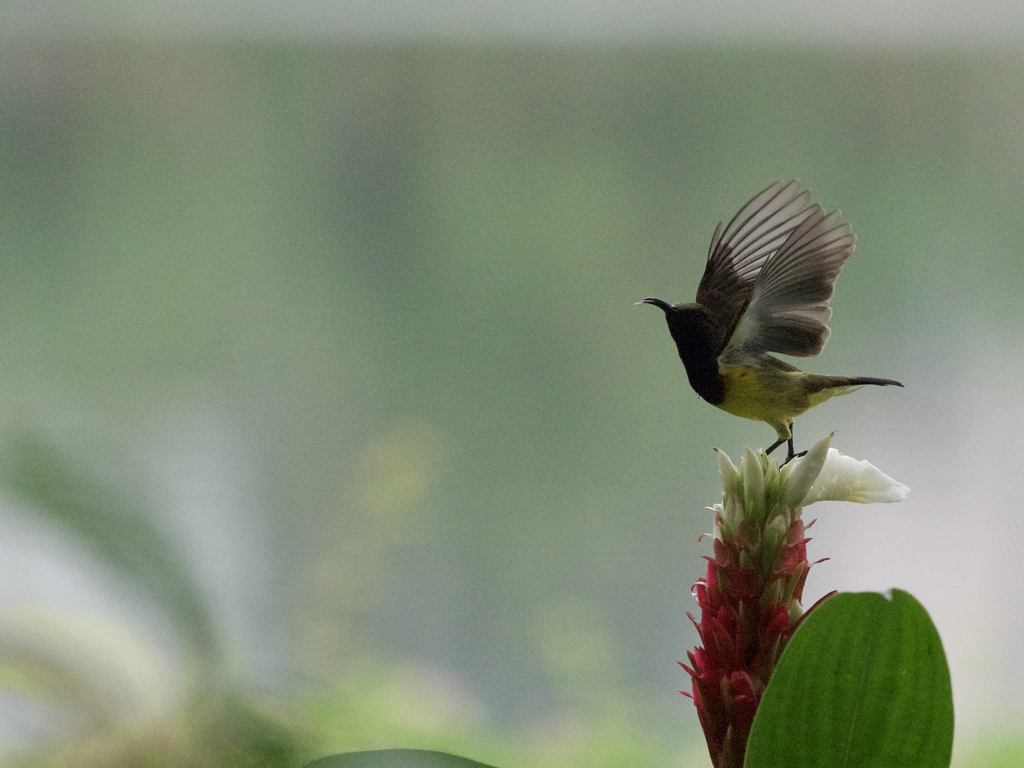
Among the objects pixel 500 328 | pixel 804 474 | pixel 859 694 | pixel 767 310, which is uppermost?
pixel 500 328

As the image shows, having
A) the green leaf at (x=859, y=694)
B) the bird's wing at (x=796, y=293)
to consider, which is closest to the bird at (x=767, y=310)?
the bird's wing at (x=796, y=293)

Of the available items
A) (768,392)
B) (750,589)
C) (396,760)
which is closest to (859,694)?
(750,589)

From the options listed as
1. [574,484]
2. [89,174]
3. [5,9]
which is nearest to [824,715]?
[574,484]

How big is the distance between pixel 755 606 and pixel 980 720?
1.18 metres

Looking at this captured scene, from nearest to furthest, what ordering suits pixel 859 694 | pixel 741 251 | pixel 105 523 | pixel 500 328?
1. pixel 859 694
2. pixel 741 251
3. pixel 105 523
4. pixel 500 328

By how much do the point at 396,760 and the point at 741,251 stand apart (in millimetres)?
425

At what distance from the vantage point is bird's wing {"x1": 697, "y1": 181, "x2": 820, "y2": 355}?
0.51m

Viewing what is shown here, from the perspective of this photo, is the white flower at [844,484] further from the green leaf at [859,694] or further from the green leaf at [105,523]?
the green leaf at [105,523]

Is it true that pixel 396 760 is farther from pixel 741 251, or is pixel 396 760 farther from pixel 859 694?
pixel 741 251

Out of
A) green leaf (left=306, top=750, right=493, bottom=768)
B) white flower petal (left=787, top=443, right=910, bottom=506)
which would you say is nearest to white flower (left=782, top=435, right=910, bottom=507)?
white flower petal (left=787, top=443, right=910, bottom=506)

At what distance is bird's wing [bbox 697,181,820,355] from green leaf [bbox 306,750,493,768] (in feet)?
1.10

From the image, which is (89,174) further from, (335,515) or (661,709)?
(661,709)

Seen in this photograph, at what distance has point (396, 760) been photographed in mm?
570

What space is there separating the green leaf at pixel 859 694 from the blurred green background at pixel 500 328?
38.3 inches
